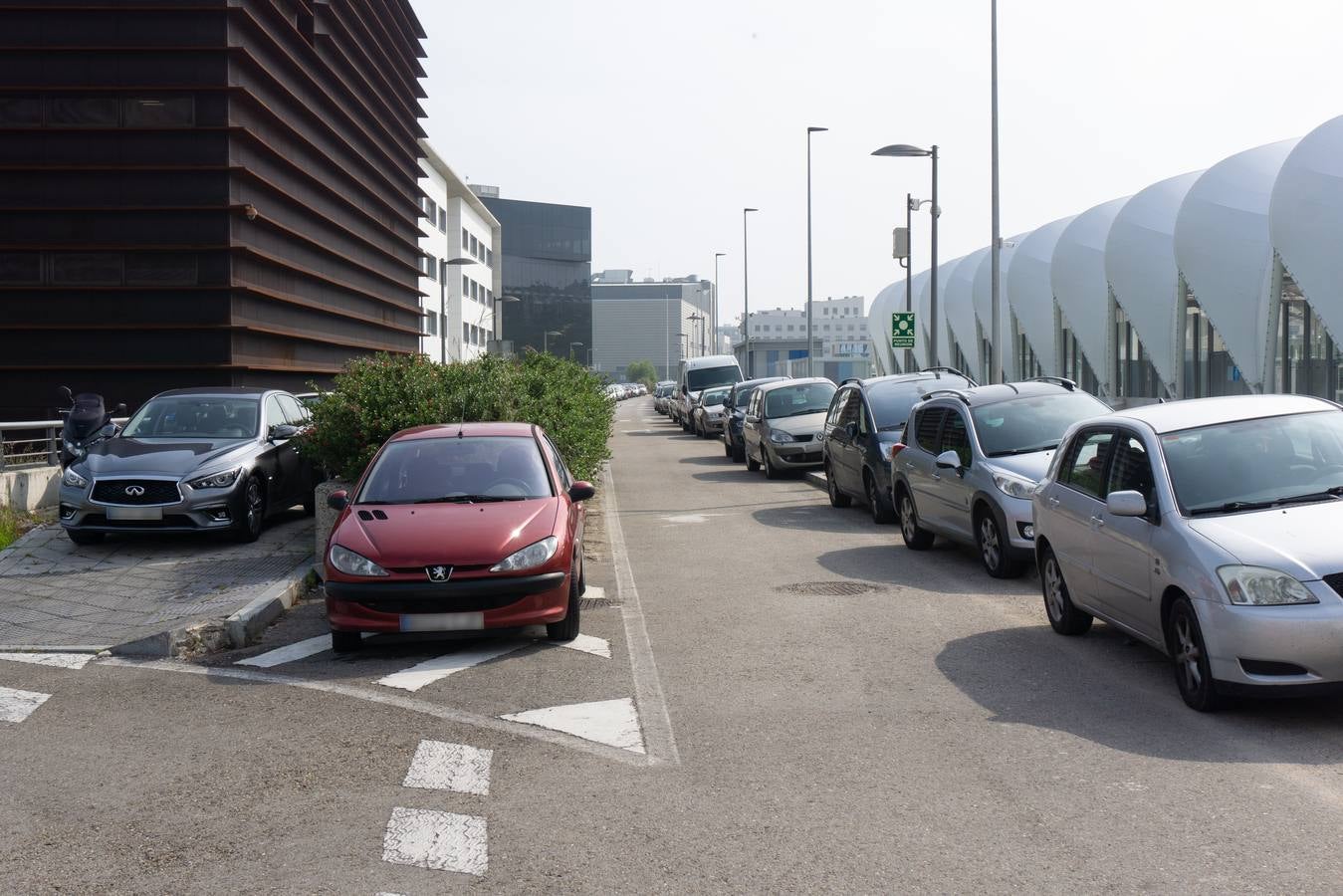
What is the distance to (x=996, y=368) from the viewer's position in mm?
27875

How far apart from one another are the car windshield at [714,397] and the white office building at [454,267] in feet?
54.9

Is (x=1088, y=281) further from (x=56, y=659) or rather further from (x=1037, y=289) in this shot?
(x=56, y=659)

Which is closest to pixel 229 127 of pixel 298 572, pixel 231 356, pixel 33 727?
pixel 231 356

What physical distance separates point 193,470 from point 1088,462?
859cm

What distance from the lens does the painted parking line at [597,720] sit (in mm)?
6469

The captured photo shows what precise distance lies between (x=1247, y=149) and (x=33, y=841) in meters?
44.5

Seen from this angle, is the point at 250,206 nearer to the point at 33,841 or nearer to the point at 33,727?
the point at 33,727

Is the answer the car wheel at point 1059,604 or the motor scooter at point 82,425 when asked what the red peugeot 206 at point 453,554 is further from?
the motor scooter at point 82,425

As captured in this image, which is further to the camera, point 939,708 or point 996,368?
point 996,368

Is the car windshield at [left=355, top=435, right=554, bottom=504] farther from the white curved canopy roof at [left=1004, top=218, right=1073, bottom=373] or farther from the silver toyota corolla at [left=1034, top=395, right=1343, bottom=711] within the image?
the white curved canopy roof at [left=1004, top=218, right=1073, bottom=373]

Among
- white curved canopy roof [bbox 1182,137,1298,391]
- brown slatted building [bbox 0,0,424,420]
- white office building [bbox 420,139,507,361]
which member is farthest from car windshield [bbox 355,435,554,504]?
white office building [bbox 420,139,507,361]

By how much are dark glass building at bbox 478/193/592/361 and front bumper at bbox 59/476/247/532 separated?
115296 mm

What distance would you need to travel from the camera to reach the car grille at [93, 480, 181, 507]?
13.0 m

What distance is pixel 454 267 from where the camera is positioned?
8250 centimetres
